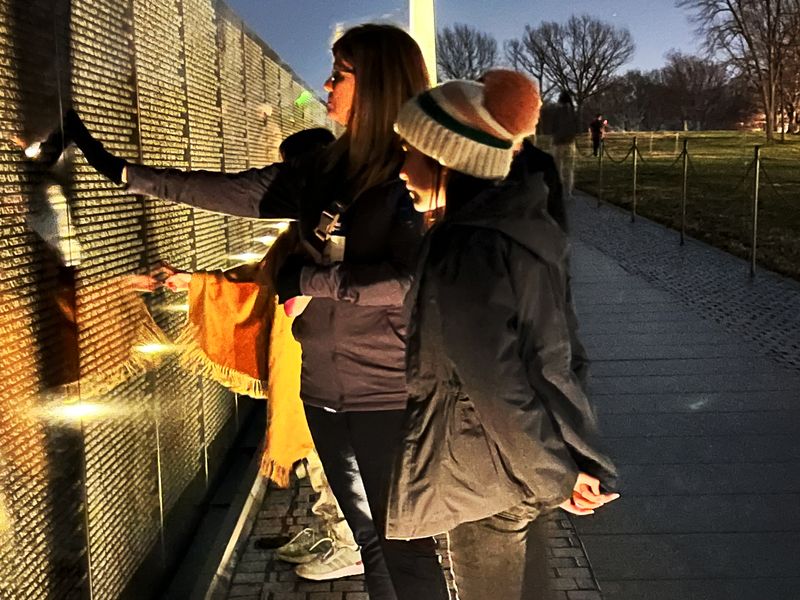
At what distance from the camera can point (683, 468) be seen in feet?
16.8

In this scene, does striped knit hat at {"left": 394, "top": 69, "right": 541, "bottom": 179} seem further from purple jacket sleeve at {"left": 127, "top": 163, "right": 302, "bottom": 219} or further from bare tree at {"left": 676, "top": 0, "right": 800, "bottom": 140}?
bare tree at {"left": 676, "top": 0, "right": 800, "bottom": 140}

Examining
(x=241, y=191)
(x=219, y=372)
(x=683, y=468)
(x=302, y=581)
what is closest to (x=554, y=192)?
(x=241, y=191)

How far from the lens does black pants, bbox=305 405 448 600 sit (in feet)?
8.95

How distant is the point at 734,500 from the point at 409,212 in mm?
2811

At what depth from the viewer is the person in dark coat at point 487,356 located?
204 cm

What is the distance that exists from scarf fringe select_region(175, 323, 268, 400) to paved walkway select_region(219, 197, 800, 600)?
80cm

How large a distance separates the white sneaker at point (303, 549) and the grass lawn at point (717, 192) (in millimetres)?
9903

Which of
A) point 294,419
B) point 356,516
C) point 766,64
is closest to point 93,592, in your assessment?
point 356,516

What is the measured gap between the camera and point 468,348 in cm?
203

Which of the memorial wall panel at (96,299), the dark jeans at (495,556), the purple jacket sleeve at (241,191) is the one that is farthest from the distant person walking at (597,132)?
the dark jeans at (495,556)

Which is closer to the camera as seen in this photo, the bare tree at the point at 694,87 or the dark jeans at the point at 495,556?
the dark jeans at the point at 495,556

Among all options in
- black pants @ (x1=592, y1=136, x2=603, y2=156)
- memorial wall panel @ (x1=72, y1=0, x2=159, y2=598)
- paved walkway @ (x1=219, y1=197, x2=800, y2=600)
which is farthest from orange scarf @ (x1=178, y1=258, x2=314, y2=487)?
black pants @ (x1=592, y1=136, x2=603, y2=156)

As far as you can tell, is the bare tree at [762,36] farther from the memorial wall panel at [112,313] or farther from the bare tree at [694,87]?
the memorial wall panel at [112,313]

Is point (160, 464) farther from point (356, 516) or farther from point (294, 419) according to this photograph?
point (356, 516)
